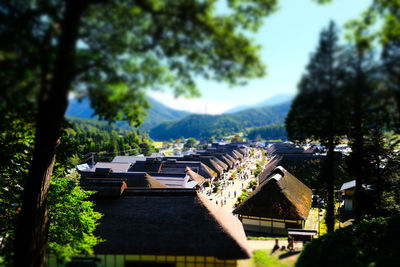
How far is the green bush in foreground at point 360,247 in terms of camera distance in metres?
9.20

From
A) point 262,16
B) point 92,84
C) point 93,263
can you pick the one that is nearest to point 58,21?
point 92,84

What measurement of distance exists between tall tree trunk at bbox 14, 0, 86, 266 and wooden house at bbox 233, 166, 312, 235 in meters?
21.1

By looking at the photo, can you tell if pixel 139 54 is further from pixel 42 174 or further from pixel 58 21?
pixel 42 174

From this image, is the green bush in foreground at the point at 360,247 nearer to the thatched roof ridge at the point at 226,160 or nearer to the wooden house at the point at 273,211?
the wooden house at the point at 273,211

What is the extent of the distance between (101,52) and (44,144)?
2.68 m

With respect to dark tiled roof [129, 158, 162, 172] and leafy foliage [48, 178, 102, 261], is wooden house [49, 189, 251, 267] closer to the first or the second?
leafy foliage [48, 178, 102, 261]

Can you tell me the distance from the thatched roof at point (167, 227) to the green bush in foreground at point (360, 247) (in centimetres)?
352

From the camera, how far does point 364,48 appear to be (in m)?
6.73

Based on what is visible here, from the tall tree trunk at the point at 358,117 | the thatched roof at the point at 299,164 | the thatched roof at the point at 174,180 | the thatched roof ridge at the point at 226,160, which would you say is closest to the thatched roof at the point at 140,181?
the thatched roof at the point at 174,180

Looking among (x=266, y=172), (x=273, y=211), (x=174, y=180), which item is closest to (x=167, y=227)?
(x=273, y=211)

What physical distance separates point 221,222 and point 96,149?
95.5m

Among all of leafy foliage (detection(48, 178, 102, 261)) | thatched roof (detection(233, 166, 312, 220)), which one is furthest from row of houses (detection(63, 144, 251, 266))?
thatched roof (detection(233, 166, 312, 220))

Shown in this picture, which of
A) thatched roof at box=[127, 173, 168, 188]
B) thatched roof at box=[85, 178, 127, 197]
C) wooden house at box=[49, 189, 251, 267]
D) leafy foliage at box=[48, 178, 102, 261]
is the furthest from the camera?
thatched roof at box=[127, 173, 168, 188]

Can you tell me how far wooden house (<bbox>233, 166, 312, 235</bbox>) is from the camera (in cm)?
2388
